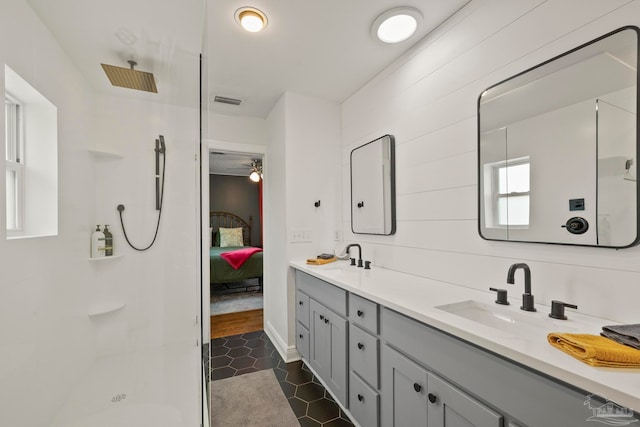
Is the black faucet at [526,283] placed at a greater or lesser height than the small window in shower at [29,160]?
lesser

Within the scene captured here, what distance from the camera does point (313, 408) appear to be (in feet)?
5.59

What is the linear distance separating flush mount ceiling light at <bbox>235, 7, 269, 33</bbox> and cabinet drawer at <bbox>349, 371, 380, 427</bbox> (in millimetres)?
2166

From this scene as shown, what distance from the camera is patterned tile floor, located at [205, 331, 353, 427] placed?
1.64 m

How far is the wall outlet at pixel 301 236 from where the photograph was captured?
2439 mm

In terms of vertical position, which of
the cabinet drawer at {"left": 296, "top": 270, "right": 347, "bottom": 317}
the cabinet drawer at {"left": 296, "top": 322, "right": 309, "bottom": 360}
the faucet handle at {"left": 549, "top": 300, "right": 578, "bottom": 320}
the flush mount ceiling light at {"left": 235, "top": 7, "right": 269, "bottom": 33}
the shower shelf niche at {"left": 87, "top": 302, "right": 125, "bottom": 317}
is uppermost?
the flush mount ceiling light at {"left": 235, "top": 7, "right": 269, "bottom": 33}

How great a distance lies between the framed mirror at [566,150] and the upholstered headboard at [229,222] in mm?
5985

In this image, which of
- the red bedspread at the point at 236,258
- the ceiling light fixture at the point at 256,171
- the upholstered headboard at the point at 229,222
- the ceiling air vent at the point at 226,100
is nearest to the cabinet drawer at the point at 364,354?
the ceiling air vent at the point at 226,100

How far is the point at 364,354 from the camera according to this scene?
4.71 feet

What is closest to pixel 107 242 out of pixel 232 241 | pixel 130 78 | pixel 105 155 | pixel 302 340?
pixel 105 155

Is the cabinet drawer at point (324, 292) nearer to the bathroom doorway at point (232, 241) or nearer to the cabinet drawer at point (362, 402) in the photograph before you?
the cabinet drawer at point (362, 402)

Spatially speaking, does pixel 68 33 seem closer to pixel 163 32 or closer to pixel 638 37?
pixel 163 32

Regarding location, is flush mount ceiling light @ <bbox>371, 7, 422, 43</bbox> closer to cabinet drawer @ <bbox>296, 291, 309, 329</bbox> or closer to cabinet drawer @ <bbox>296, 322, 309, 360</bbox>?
cabinet drawer @ <bbox>296, 291, 309, 329</bbox>

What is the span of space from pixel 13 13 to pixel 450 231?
202 centimetres

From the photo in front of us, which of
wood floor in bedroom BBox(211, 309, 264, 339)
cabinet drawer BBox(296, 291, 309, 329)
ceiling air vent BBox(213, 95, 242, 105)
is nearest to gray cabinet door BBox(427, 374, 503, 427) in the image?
cabinet drawer BBox(296, 291, 309, 329)
